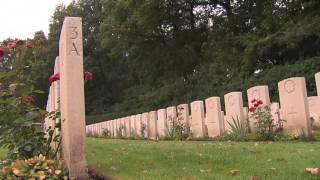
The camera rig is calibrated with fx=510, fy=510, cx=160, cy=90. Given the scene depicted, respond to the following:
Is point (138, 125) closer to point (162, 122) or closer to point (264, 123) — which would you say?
point (162, 122)

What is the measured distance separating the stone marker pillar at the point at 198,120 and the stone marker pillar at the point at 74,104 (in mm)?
8583

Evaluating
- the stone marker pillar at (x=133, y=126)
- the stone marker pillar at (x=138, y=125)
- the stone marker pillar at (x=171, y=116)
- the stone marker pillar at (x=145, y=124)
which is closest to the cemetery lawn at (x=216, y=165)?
the stone marker pillar at (x=171, y=116)

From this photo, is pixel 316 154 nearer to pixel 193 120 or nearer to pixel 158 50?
pixel 193 120

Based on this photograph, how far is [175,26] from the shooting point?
37500mm

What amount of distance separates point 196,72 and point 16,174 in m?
36.0

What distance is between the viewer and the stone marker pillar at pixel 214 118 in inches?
503

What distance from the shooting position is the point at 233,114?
1232 centimetres

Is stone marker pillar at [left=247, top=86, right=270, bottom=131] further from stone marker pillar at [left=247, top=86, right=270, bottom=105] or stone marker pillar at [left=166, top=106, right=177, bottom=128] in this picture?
stone marker pillar at [left=166, top=106, right=177, bottom=128]

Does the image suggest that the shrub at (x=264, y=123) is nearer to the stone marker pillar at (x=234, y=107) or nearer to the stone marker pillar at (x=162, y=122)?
the stone marker pillar at (x=234, y=107)

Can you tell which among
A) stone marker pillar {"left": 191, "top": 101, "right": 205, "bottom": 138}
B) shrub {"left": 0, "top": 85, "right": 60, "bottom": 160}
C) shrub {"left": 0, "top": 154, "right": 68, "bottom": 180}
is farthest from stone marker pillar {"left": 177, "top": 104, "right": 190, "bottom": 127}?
shrub {"left": 0, "top": 154, "right": 68, "bottom": 180}

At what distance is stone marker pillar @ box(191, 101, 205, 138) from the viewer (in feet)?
44.3

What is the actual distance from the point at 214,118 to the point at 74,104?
27.5ft

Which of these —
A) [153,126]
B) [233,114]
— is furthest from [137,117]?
[233,114]

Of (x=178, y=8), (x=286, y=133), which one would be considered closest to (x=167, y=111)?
(x=286, y=133)
